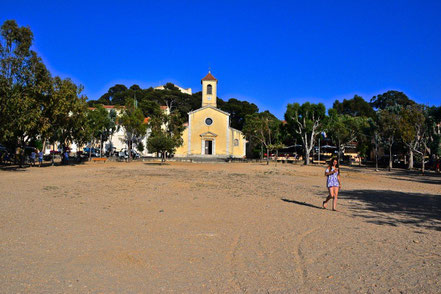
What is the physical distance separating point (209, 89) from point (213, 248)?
47.4 m

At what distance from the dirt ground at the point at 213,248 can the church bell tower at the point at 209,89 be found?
139 ft

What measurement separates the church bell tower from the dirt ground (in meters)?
42.5

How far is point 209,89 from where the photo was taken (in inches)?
2031

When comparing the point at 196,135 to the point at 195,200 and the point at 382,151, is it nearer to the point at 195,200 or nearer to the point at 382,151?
the point at 382,151

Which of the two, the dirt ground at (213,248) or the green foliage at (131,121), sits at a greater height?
the green foliage at (131,121)

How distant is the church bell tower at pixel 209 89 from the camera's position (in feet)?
167

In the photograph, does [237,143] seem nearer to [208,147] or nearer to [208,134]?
[208,147]

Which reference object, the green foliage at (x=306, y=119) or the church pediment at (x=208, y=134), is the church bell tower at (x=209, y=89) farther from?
the green foliage at (x=306, y=119)

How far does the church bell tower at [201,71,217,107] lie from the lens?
5084cm

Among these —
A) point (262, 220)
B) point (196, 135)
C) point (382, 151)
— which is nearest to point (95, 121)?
point (196, 135)

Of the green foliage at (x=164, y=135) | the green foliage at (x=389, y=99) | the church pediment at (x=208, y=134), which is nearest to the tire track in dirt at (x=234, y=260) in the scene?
the green foliage at (x=164, y=135)

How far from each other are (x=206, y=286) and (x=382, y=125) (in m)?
33.0

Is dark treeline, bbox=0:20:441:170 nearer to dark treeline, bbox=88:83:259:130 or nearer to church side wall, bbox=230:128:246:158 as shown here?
church side wall, bbox=230:128:246:158

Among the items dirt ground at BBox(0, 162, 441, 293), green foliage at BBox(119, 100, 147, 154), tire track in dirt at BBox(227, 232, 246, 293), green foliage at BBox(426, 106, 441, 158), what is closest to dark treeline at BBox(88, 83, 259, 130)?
green foliage at BBox(119, 100, 147, 154)
